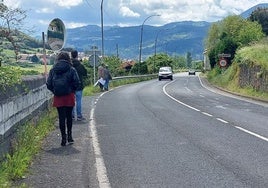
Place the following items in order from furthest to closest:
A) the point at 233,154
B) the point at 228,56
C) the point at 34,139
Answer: the point at 228,56
the point at 34,139
the point at 233,154

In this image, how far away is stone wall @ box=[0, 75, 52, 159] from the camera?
7.91 meters

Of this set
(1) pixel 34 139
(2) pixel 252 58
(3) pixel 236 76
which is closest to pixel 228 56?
(3) pixel 236 76

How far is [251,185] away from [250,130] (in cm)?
622

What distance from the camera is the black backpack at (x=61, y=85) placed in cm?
1048

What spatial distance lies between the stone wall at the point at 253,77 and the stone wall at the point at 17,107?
19258 millimetres

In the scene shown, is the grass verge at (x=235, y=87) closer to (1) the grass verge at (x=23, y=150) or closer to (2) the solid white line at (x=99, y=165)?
(1) the grass verge at (x=23, y=150)

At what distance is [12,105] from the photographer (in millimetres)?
8742

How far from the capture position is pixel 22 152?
878 cm

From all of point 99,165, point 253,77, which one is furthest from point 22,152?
point 253,77

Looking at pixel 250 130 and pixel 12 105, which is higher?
pixel 12 105

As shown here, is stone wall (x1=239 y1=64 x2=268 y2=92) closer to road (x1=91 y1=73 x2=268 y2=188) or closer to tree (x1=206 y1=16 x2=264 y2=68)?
tree (x1=206 y1=16 x2=264 y2=68)

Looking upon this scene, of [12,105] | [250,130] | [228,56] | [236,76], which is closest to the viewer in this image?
[12,105]

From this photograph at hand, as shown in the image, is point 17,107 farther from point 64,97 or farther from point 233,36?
point 233,36

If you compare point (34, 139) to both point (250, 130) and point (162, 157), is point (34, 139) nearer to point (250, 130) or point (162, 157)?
point (162, 157)
